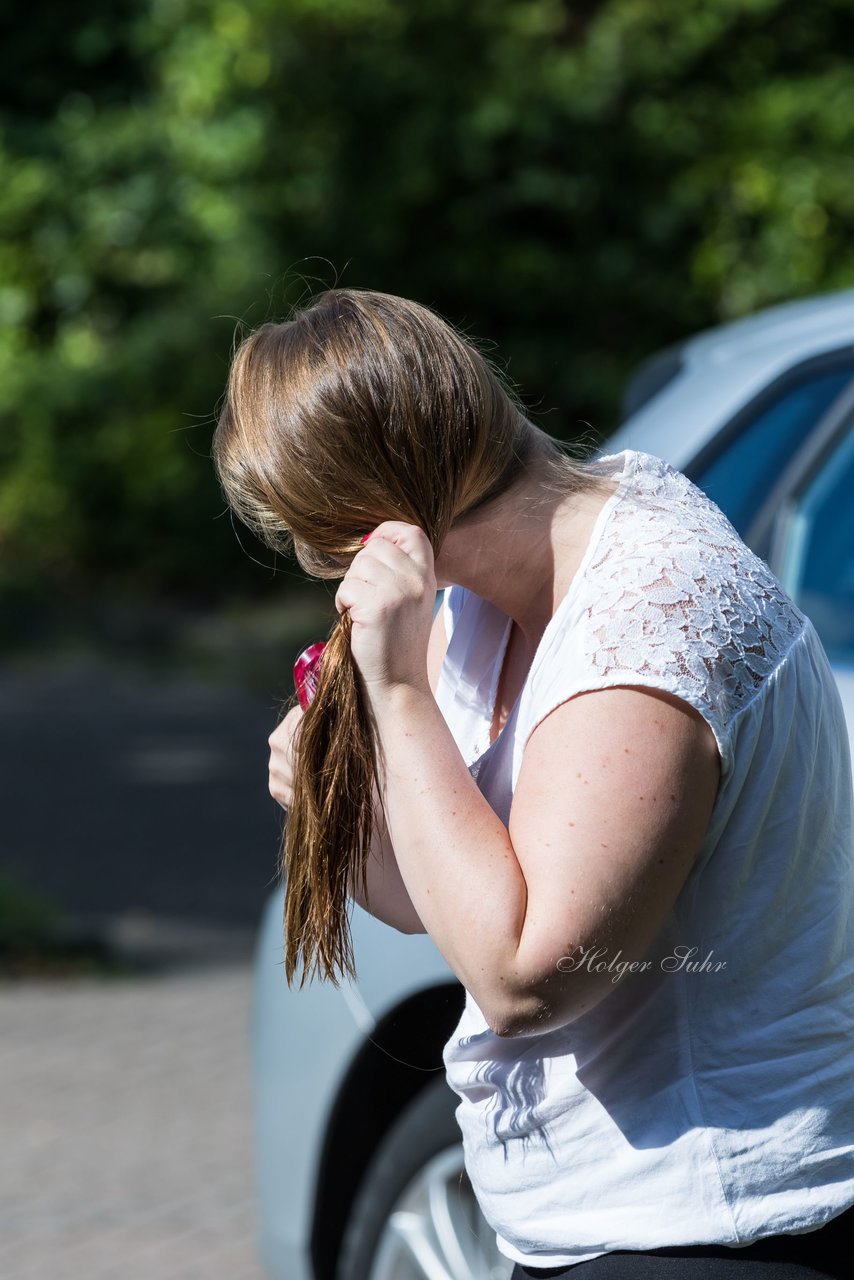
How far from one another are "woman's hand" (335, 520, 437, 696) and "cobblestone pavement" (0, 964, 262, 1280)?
2.45 meters

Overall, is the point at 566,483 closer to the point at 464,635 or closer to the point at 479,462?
the point at 479,462

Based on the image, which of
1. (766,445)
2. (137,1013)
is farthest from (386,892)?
(137,1013)

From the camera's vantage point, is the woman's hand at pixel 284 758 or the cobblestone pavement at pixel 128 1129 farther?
the cobblestone pavement at pixel 128 1129

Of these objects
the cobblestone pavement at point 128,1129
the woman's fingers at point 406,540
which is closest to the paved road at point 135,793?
the cobblestone pavement at point 128,1129

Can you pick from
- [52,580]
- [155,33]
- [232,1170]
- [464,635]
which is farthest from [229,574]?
[464,635]

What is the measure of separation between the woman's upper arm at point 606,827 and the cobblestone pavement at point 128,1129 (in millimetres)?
2447

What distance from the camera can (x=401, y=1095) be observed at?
2482 millimetres

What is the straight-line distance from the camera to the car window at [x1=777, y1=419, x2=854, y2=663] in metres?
2.77

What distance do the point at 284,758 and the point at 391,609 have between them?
28 cm

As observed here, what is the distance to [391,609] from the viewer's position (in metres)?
1.36

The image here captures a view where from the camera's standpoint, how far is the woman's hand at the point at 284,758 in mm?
1543

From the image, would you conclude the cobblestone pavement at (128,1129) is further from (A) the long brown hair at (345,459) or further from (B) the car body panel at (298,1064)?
(A) the long brown hair at (345,459)

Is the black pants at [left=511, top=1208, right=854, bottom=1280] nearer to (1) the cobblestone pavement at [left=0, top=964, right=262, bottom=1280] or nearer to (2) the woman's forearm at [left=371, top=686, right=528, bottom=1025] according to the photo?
(2) the woman's forearm at [left=371, top=686, right=528, bottom=1025]

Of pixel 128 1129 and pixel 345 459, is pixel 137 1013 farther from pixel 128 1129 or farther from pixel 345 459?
pixel 345 459
